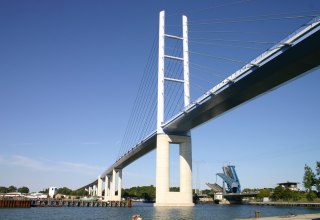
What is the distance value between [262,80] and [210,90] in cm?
630

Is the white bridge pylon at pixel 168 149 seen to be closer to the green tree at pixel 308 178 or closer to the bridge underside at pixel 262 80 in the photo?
the bridge underside at pixel 262 80

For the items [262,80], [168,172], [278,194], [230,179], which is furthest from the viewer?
[230,179]

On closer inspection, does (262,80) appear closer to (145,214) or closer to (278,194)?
(145,214)

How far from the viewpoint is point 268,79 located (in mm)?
34594

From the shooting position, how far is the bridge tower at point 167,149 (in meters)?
50.1

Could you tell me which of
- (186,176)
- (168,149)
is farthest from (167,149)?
(186,176)

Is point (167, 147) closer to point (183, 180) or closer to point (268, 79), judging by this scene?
point (183, 180)

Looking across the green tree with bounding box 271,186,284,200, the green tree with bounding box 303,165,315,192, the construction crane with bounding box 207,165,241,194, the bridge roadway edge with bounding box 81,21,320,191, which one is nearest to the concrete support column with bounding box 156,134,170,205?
the bridge roadway edge with bounding box 81,21,320,191

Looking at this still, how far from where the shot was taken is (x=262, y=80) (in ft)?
114

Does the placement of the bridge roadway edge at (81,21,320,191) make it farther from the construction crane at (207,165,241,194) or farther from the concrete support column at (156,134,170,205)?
the construction crane at (207,165,241,194)

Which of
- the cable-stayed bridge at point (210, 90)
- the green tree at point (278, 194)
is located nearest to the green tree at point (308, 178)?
the green tree at point (278, 194)

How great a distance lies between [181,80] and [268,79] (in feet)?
60.1

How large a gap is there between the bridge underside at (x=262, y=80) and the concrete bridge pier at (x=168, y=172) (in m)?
3.52

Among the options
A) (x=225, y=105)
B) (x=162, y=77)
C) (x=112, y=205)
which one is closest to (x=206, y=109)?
(x=225, y=105)
